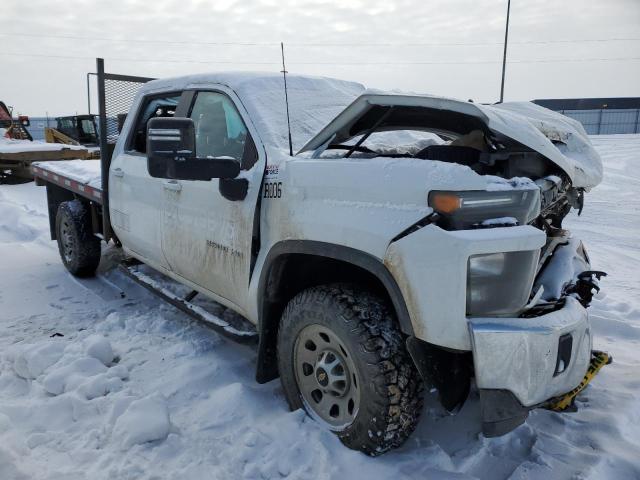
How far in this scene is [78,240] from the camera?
522cm

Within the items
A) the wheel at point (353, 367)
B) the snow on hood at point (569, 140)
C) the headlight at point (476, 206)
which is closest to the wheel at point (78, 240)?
the wheel at point (353, 367)

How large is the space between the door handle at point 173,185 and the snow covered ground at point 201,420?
1.12 meters

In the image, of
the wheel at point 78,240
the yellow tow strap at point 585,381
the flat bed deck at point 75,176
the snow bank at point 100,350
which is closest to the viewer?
the yellow tow strap at point 585,381

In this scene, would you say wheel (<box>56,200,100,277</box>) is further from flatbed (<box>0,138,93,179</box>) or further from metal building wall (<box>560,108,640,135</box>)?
metal building wall (<box>560,108,640,135</box>)

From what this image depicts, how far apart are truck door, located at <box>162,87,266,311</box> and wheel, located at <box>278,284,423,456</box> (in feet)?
1.83

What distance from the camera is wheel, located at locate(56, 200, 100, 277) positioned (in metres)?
5.23

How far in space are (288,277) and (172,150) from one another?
89cm

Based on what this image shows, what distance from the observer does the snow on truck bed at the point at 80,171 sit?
5.03 metres

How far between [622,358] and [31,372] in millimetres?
3883

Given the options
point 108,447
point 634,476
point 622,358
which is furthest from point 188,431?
point 622,358

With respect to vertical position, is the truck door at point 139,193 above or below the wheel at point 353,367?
above

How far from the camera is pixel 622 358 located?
140 inches

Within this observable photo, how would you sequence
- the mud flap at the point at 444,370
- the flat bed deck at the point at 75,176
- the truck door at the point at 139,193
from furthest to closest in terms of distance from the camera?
the flat bed deck at the point at 75,176 < the truck door at the point at 139,193 < the mud flap at the point at 444,370

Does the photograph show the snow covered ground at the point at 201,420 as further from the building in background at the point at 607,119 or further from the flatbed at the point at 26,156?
the building in background at the point at 607,119
